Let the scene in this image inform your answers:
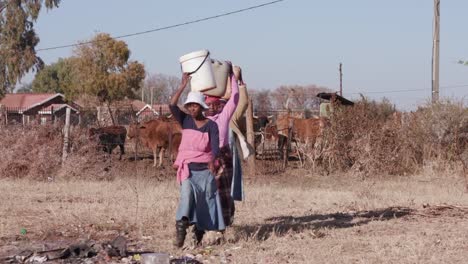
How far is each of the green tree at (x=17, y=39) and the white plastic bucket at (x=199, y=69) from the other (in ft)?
104

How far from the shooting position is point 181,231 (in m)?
7.50

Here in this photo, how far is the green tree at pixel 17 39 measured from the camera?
124ft

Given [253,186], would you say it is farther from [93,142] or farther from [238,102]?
[238,102]

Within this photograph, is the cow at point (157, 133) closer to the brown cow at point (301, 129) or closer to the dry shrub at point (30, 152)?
the brown cow at point (301, 129)

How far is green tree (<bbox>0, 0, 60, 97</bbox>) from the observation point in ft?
124

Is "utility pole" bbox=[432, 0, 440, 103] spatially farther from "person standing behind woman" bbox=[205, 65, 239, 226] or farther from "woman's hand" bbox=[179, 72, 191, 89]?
"woman's hand" bbox=[179, 72, 191, 89]

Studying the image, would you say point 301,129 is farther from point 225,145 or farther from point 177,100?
point 177,100

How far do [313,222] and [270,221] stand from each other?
0.56 meters

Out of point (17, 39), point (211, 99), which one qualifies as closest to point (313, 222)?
point (211, 99)

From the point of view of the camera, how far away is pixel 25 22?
38.0 meters

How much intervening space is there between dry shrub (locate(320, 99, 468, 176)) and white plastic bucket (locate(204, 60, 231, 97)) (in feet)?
32.5

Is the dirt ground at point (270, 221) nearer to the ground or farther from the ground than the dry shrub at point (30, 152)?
nearer to the ground

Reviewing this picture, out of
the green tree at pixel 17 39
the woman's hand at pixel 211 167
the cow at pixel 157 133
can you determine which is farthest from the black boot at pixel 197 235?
the green tree at pixel 17 39

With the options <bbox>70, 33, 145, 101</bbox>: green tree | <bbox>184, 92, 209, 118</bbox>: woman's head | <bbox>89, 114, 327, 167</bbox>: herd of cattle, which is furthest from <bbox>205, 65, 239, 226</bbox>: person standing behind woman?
<bbox>70, 33, 145, 101</bbox>: green tree
